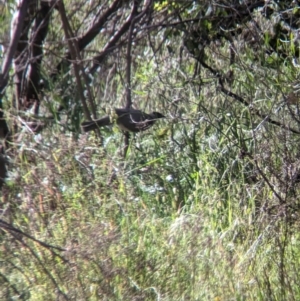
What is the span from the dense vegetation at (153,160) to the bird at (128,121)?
0.07 metres

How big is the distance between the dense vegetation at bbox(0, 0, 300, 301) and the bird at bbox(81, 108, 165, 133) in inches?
2.9

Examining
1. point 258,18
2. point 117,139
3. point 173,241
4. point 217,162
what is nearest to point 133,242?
point 173,241

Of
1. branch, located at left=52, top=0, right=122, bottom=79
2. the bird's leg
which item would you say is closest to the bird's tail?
the bird's leg

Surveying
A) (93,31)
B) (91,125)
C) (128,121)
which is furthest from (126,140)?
(93,31)

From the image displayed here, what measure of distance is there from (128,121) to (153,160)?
0.36m

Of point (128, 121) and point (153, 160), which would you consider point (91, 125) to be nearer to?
point (128, 121)

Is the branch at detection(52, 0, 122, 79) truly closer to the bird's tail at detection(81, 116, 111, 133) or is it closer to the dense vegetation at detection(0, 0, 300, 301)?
the dense vegetation at detection(0, 0, 300, 301)

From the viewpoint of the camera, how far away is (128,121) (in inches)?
213

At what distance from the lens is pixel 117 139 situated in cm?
567

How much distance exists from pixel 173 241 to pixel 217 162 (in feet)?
3.29

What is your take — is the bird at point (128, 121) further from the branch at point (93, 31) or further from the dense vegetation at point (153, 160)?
the branch at point (93, 31)

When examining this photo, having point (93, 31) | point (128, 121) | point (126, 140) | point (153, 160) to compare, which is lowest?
point (153, 160)

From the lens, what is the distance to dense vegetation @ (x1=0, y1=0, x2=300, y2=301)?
3859 millimetres

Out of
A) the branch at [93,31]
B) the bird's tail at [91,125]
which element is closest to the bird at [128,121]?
the bird's tail at [91,125]
